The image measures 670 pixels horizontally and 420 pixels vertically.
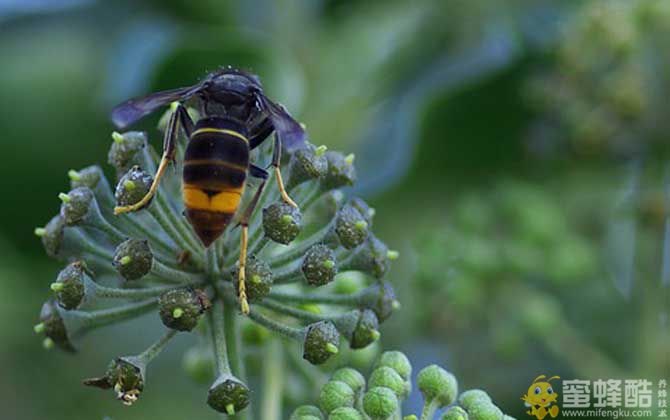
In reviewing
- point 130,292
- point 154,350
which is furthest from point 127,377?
point 130,292

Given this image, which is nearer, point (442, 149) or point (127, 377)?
point (127, 377)

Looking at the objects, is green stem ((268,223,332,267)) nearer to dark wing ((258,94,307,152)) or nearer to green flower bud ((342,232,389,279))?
green flower bud ((342,232,389,279))

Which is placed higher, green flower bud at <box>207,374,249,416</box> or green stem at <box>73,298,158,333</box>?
green stem at <box>73,298,158,333</box>

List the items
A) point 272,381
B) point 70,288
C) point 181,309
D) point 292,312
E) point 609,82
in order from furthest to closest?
point 609,82 < point 272,381 < point 292,312 < point 70,288 < point 181,309

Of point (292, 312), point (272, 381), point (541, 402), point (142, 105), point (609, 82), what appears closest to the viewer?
point (292, 312)

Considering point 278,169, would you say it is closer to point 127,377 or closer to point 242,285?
point 242,285

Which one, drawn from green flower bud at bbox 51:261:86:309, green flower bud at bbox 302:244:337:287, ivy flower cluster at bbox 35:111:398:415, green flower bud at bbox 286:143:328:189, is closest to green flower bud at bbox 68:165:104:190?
ivy flower cluster at bbox 35:111:398:415
